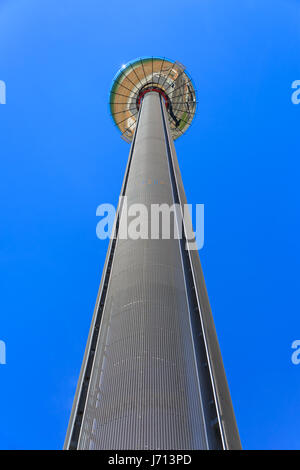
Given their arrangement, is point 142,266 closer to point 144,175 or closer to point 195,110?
point 144,175

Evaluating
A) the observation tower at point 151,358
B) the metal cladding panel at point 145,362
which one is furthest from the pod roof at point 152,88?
the metal cladding panel at point 145,362

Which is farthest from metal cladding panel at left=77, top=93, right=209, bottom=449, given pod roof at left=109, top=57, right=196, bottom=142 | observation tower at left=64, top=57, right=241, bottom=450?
pod roof at left=109, top=57, right=196, bottom=142

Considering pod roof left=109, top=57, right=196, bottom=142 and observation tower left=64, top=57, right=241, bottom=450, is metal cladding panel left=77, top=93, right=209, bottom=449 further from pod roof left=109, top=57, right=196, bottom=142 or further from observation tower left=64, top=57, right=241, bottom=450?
pod roof left=109, top=57, right=196, bottom=142

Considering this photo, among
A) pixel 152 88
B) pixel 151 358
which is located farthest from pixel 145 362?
pixel 152 88

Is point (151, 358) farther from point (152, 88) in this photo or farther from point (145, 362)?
point (152, 88)
